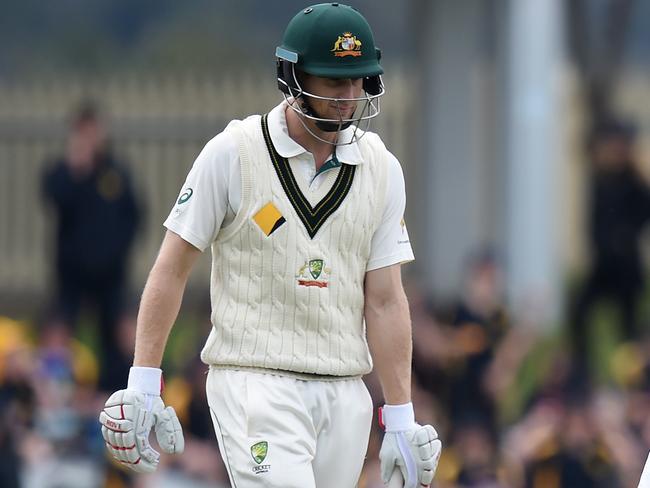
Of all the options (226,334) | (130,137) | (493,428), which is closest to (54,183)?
(493,428)

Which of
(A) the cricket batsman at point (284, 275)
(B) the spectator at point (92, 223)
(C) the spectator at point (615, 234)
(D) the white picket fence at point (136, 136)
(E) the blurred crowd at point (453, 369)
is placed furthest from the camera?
(D) the white picket fence at point (136, 136)

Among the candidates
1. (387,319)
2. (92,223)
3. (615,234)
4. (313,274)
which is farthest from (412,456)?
(615,234)

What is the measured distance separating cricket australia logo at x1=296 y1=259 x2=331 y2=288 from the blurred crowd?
4.24 meters

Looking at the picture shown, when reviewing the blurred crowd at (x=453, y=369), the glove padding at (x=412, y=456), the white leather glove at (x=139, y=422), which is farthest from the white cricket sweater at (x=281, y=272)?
the blurred crowd at (x=453, y=369)

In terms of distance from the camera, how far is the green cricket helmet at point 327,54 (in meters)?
5.93

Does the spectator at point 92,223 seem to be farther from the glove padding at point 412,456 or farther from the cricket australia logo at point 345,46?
the cricket australia logo at point 345,46

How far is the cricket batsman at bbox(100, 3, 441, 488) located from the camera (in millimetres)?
5922

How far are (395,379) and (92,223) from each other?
7056 millimetres

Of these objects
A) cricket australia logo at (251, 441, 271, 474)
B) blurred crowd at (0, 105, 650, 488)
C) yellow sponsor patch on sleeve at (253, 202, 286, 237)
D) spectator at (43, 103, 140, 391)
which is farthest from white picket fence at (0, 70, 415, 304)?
cricket australia logo at (251, 441, 271, 474)

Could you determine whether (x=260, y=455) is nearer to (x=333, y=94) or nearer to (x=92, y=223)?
(x=333, y=94)

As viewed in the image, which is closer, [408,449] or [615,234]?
[408,449]

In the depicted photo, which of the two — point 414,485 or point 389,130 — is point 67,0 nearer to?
point 389,130

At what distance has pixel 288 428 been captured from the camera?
588 centimetres

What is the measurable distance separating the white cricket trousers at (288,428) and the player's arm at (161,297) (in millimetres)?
237
